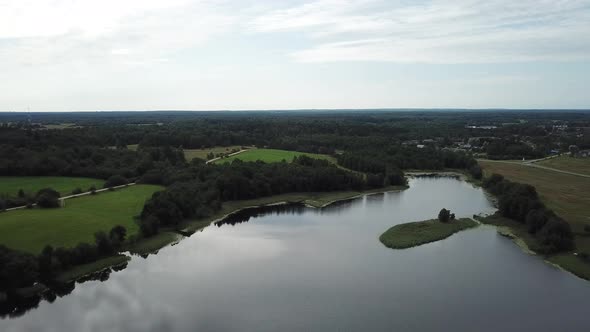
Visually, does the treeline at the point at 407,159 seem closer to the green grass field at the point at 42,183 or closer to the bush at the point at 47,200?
the green grass field at the point at 42,183

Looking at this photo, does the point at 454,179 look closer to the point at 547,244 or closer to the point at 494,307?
the point at 547,244

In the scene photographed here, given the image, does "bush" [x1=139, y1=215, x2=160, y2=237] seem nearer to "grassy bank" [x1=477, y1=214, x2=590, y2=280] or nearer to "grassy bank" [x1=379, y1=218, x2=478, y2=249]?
"grassy bank" [x1=379, y1=218, x2=478, y2=249]

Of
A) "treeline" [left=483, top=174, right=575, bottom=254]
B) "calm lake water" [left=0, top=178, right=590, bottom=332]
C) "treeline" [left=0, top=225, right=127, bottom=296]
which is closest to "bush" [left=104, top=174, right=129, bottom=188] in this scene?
"calm lake water" [left=0, top=178, right=590, bottom=332]

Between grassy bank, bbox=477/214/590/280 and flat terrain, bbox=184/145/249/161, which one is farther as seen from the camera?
flat terrain, bbox=184/145/249/161

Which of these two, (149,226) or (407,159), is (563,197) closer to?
(407,159)


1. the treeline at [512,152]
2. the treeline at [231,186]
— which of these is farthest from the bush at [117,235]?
the treeline at [512,152]

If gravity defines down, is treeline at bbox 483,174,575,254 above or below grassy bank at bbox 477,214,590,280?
above
